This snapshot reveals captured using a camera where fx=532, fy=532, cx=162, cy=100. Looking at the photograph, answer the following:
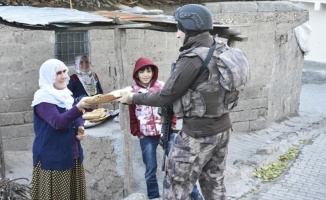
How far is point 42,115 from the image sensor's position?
14.1 ft

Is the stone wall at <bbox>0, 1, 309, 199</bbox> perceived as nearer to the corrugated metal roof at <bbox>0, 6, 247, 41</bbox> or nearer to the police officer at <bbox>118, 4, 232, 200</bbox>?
the corrugated metal roof at <bbox>0, 6, 247, 41</bbox>

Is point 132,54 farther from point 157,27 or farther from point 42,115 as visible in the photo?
point 42,115

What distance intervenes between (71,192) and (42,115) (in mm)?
799

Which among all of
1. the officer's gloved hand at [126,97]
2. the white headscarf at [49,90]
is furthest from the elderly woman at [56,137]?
the officer's gloved hand at [126,97]

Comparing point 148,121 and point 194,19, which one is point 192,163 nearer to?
point 194,19

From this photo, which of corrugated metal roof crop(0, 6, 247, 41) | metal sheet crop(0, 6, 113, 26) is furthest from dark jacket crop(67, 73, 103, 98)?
corrugated metal roof crop(0, 6, 247, 41)

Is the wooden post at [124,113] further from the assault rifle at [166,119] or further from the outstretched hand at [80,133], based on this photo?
the assault rifle at [166,119]

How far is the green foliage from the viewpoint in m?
6.41

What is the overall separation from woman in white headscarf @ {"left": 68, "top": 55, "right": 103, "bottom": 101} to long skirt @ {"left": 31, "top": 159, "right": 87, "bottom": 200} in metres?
3.18

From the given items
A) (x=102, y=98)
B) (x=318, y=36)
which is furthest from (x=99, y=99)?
(x=318, y=36)

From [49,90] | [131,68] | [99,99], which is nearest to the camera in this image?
[99,99]

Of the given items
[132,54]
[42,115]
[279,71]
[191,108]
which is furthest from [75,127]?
[279,71]

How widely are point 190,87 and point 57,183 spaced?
4.82ft

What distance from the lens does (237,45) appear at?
9258 millimetres
